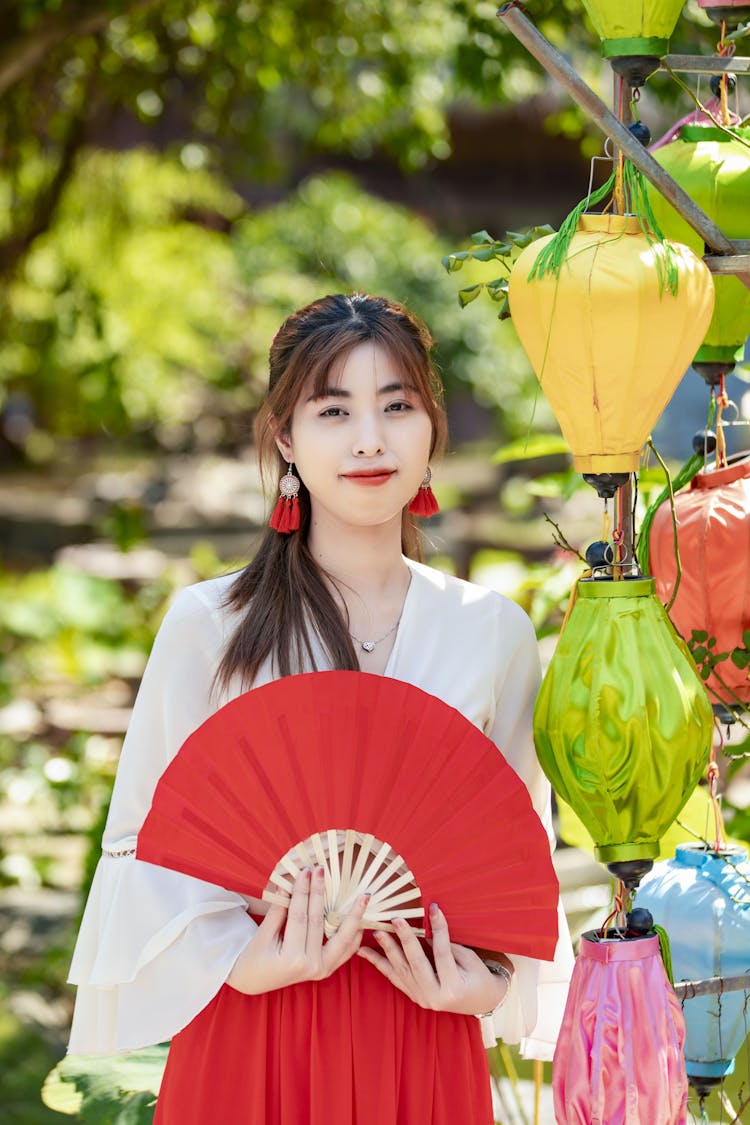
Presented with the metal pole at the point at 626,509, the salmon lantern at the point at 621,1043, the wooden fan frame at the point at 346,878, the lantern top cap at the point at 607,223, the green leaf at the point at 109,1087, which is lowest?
the green leaf at the point at 109,1087

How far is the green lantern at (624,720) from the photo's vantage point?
1.29 metres

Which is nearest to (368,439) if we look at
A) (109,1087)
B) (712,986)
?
(712,986)

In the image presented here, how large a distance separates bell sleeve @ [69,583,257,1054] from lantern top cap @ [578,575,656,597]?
439 millimetres

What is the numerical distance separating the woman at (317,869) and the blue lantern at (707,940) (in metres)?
0.17

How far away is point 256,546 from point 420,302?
255 inches

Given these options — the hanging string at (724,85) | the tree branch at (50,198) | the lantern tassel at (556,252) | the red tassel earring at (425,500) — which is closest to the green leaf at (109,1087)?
the red tassel earring at (425,500)

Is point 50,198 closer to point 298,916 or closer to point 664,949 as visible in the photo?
point 298,916

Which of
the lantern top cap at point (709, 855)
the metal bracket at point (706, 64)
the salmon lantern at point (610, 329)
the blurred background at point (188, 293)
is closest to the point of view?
the salmon lantern at point (610, 329)

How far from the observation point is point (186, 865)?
141 centimetres

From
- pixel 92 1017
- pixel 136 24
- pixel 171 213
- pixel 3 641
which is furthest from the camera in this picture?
pixel 171 213

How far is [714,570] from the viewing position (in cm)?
161

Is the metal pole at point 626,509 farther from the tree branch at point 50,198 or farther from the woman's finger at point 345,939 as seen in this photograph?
the tree branch at point 50,198

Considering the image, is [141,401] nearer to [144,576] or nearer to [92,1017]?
[144,576]

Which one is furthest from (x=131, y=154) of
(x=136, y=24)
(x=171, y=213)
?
(x=136, y=24)
